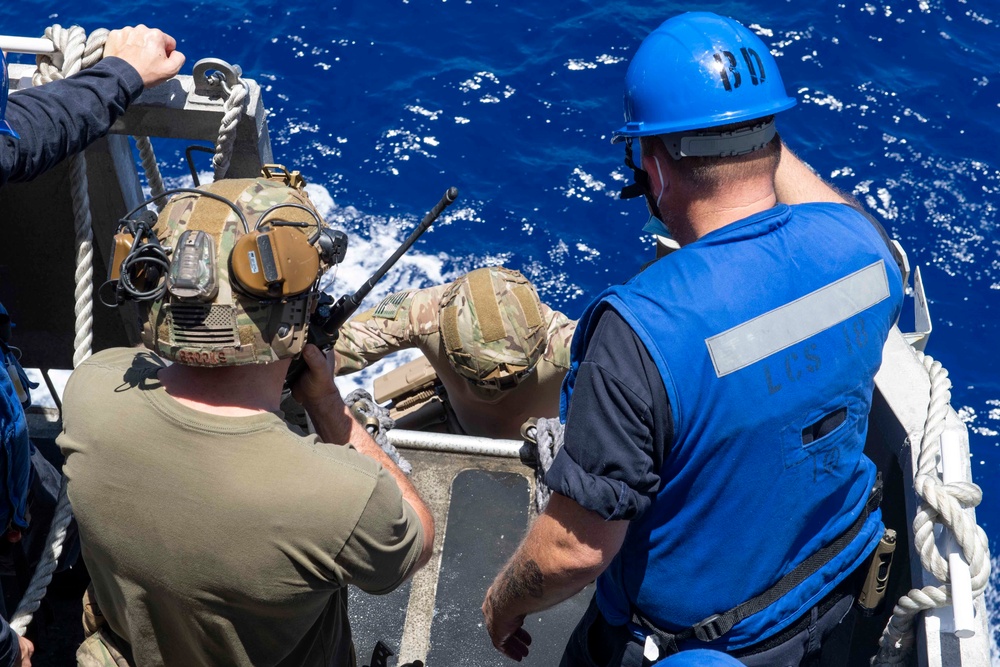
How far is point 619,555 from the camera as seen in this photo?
2.54 metres

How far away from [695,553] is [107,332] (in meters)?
3.86

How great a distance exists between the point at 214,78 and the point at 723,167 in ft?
6.89

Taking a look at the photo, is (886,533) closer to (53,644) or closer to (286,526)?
(286,526)

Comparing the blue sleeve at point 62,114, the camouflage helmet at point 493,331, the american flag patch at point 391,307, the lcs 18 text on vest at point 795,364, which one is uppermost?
the blue sleeve at point 62,114

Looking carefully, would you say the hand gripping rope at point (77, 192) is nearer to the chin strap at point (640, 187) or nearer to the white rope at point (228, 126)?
the white rope at point (228, 126)

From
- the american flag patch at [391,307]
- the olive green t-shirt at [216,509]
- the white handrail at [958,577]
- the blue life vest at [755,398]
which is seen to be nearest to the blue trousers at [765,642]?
the blue life vest at [755,398]

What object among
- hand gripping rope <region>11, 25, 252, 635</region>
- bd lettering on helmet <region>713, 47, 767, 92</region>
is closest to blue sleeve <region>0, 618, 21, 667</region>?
hand gripping rope <region>11, 25, 252, 635</region>

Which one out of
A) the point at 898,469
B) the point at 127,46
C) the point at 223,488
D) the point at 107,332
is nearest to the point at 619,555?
the point at 223,488

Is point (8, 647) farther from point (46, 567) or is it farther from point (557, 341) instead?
point (557, 341)

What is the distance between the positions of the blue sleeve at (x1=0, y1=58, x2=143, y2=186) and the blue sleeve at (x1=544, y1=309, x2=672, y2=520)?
5.94 ft

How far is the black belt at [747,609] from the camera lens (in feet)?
8.11

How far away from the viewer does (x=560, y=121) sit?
9242mm

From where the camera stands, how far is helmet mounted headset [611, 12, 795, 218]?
2.37 meters

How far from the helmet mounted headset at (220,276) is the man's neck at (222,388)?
0.06 meters
